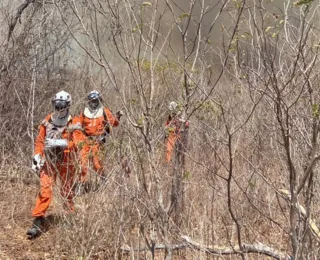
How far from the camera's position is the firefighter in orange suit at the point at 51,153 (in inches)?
194

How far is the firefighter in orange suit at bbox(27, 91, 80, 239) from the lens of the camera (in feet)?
16.2

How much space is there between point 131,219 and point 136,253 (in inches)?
11.9

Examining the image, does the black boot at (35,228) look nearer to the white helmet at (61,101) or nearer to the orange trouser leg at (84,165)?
the orange trouser leg at (84,165)

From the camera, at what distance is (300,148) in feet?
9.78

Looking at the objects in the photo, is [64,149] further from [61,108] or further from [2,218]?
[2,218]

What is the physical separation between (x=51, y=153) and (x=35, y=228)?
789mm

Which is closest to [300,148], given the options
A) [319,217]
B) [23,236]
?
[319,217]

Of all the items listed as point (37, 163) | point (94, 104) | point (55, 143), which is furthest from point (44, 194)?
point (94, 104)

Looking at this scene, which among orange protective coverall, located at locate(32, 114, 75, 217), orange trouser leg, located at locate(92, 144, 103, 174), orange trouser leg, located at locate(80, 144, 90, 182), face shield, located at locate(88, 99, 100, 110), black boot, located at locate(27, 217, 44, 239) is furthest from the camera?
face shield, located at locate(88, 99, 100, 110)

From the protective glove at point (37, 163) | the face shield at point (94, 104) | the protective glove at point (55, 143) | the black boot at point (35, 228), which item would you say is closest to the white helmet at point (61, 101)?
the protective glove at point (55, 143)

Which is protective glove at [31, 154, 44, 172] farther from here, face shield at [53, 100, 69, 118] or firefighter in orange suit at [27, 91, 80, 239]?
face shield at [53, 100, 69, 118]

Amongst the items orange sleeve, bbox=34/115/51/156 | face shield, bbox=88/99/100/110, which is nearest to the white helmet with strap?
orange sleeve, bbox=34/115/51/156

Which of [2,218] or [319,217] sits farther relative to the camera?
[2,218]

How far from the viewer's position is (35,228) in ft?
16.2
